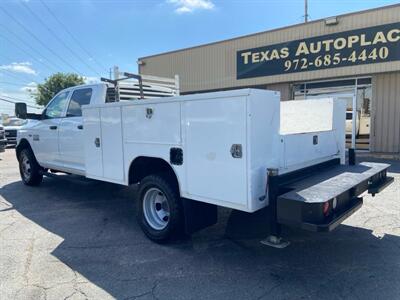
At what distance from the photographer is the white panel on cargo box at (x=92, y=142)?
16.5ft

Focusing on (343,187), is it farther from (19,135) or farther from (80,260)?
(19,135)

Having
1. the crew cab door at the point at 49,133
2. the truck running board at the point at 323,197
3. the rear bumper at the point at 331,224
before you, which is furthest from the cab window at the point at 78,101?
the rear bumper at the point at 331,224

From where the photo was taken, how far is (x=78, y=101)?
6152mm

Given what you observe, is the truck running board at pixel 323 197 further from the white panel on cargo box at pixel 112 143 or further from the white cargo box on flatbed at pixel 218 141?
the white panel on cargo box at pixel 112 143

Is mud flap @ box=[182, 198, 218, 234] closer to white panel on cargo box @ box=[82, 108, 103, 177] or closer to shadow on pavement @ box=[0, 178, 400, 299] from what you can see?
Result: shadow on pavement @ box=[0, 178, 400, 299]

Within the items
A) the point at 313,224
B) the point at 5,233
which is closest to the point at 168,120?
the point at 313,224

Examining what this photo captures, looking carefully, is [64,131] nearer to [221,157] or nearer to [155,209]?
[155,209]

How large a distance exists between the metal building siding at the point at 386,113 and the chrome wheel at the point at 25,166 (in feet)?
36.6

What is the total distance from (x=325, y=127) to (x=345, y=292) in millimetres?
2479

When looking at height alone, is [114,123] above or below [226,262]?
above

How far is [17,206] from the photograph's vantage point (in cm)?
629

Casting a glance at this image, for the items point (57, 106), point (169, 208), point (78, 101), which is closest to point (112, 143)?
point (169, 208)

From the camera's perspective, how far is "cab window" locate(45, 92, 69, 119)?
6504mm

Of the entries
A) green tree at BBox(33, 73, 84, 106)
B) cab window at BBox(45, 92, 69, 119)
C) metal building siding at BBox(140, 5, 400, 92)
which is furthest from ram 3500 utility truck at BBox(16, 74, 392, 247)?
green tree at BBox(33, 73, 84, 106)
